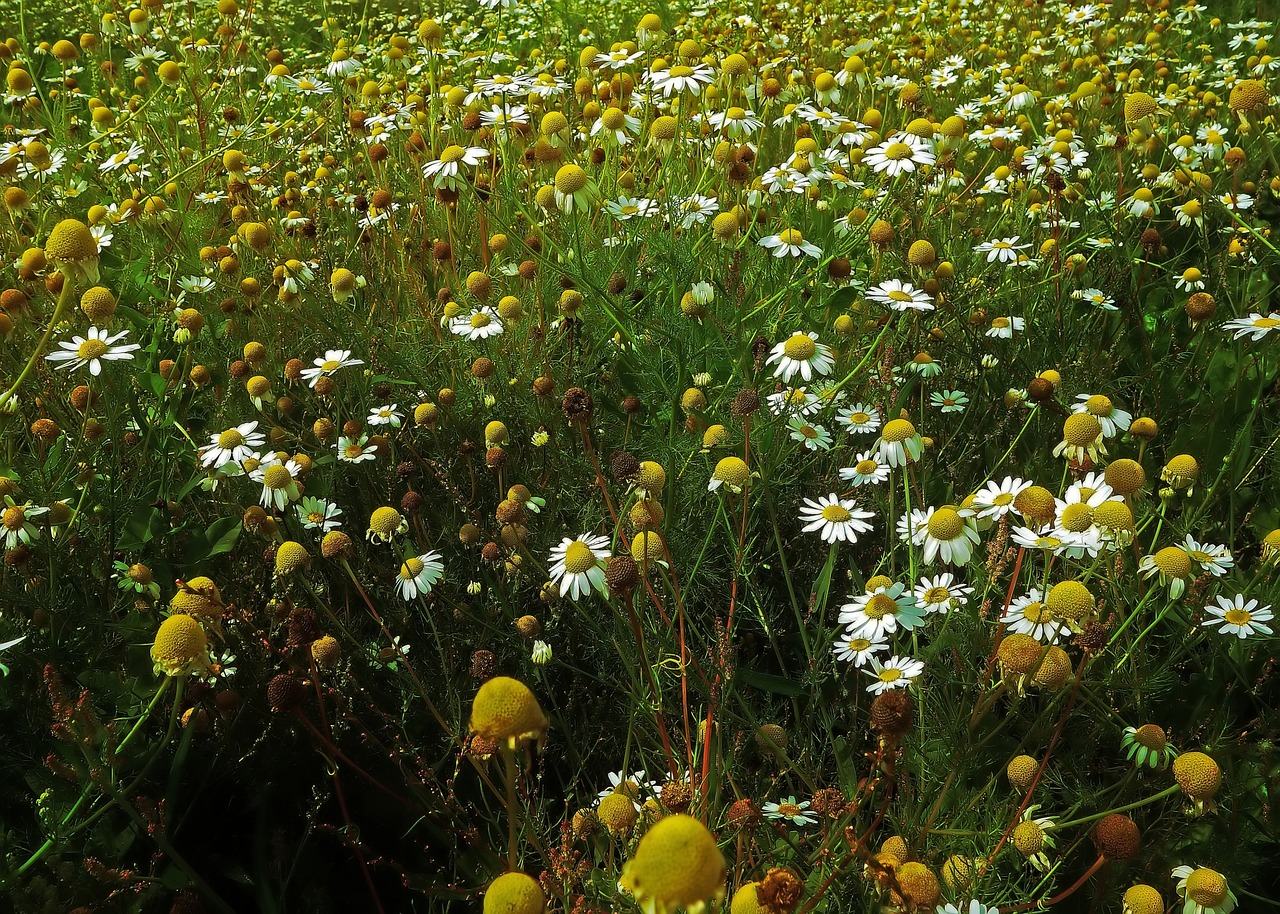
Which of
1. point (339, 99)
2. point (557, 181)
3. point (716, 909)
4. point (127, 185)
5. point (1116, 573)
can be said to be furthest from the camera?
point (339, 99)

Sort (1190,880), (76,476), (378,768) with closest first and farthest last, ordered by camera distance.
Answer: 1. (1190,880)
2. (378,768)
3. (76,476)

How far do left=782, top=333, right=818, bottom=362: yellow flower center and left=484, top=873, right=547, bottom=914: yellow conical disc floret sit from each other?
1510mm

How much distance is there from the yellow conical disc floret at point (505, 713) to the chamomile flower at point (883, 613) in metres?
0.87

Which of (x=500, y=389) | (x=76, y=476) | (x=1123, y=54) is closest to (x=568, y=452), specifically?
(x=500, y=389)

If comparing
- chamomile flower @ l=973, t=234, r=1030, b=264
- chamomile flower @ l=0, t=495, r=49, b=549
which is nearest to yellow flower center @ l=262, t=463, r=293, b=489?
chamomile flower @ l=0, t=495, r=49, b=549

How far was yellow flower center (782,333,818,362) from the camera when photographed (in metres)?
2.22

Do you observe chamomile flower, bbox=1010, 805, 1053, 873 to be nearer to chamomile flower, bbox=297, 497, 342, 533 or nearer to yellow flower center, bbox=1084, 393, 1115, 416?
yellow flower center, bbox=1084, 393, 1115, 416

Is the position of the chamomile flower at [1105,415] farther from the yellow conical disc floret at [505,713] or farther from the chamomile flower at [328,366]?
the chamomile flower at [328,366]

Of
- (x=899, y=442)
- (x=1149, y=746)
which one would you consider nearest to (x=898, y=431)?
(x=899, y=442)

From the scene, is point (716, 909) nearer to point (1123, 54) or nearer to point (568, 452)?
point (568, 452)

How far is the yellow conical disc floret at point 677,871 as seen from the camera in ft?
2.50

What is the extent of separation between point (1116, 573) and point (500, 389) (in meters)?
1.53

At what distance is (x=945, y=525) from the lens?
175 centimetres

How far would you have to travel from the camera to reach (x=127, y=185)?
3682 mm
